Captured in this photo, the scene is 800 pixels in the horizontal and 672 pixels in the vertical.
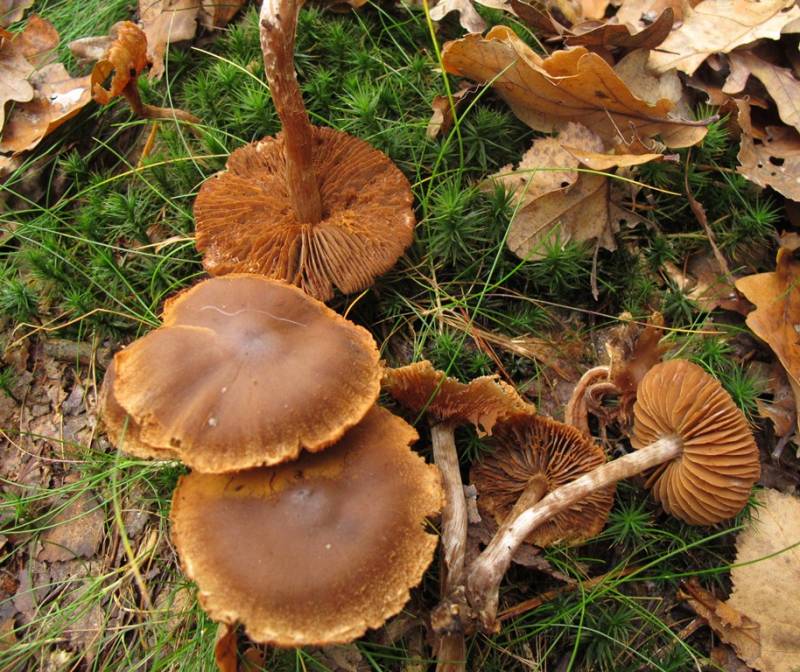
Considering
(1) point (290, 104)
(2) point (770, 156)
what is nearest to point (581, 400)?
(2) point (770, 156)

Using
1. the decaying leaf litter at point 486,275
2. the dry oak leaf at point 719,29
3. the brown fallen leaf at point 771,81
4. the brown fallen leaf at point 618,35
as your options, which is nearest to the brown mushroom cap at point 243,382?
the decaying leaf litter at point 486,275

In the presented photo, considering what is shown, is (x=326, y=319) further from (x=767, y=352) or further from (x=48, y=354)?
(x=767, y=352)

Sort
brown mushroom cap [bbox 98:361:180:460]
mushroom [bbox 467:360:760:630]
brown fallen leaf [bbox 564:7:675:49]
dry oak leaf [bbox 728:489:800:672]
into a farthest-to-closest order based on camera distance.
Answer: brown fallen leaf [bbox 564:7:675:49], dry oak leaf [bbox 728:489:800:672], mushroom [bbox 467:360:760:630], brown mushroom cap [bbox 98:361:180:460]

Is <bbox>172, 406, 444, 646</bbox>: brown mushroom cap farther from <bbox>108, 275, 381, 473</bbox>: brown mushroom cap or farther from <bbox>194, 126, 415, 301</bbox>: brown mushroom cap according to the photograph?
<bbox>194, 126, 415, 301</bbox>: brown mushroom cap

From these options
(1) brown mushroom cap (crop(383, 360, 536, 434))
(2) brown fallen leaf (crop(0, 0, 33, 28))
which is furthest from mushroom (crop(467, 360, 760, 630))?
(2) brown fallen leaf (crop(0, 0, 33, 28))

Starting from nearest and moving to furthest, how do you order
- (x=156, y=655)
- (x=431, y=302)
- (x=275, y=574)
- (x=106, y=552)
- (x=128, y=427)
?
(x=275, y=574) → (x=128, y=427) → (x=156, y=655) → (x=106, y=552) → (x=431, y=302)

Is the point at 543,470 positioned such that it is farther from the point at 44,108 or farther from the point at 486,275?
the point at 44,108

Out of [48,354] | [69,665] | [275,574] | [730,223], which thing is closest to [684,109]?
[730,223]

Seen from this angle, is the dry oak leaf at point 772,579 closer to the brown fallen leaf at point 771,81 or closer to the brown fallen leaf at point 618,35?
the brown fallen leaf at point 771,81
